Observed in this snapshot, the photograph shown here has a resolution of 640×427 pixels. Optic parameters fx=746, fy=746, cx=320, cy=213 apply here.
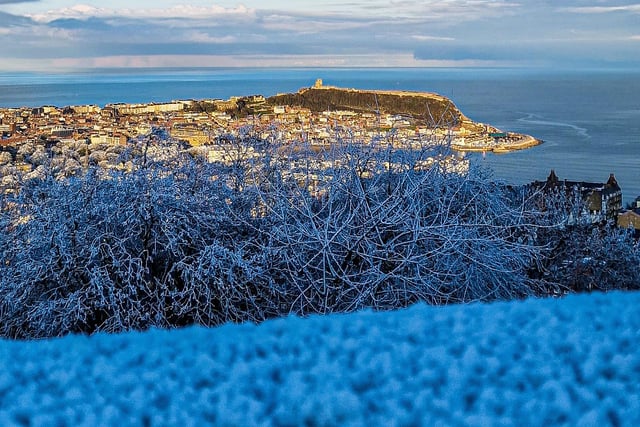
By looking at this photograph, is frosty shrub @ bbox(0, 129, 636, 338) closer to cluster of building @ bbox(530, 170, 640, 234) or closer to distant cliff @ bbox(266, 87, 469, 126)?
distant cliff @ bbox(266, 87, 469, 126)

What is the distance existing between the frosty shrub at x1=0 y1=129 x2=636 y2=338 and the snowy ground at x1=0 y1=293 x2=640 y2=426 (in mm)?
3576

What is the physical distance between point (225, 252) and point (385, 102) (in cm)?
541

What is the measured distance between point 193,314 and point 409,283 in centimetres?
146

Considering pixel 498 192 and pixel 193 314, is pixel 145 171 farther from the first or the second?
pixel 498 192

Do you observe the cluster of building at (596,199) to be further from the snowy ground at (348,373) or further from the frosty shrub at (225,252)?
the snowy ground at (348,373)

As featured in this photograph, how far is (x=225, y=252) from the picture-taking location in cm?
484

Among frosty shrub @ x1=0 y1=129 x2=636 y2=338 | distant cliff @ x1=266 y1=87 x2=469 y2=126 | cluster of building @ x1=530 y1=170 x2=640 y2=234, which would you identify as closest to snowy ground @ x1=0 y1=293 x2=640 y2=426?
frosty shrub @ x1=0 y1=129 x2=636 y2=338

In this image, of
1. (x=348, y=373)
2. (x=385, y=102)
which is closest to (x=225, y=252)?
(x=348, y=373)

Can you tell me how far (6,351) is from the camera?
3.55 ft

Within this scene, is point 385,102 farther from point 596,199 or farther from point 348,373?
point 348,373

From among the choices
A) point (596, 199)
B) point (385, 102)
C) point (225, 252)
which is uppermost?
point (385, 102)

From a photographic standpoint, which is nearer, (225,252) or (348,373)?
(348,373)

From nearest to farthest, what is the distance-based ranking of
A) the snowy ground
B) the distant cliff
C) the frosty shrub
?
the snowy ground → the frosty shrub → the distant cliff

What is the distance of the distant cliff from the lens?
287 inches
